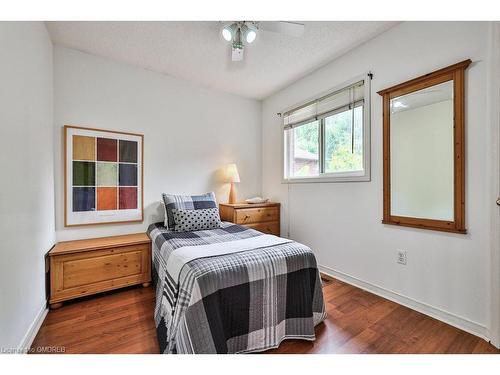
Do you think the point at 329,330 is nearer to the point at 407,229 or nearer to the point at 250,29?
the point at 407,229

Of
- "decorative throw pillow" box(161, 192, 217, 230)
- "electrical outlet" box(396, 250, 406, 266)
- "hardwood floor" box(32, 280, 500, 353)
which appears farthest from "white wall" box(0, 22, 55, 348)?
"electrical outlet" box(396, 250, 406, 266)

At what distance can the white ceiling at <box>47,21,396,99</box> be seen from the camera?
2.03 meters

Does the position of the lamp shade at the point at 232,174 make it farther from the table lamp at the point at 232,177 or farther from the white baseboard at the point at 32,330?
the white baseboard at the point at 32,330

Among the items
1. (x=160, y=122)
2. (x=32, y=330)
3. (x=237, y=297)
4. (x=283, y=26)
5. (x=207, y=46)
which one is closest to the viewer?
(x=237, y=297)

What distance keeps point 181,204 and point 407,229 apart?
2208mm

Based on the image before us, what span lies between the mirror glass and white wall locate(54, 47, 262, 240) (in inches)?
82.2

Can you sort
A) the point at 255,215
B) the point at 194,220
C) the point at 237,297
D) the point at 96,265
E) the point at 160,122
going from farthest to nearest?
the point at 255,215
the point at 160,122
the point at 194,220
the point at 96,265
the point at 237,297

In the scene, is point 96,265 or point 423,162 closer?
point 423,162

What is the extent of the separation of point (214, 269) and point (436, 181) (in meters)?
1.82

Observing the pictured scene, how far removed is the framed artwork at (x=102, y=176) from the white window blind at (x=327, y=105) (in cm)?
199

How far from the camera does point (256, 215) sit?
315 cm

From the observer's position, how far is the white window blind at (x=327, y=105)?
240cm

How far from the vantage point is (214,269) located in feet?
4.50

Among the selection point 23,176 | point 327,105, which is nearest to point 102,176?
point 23,176
